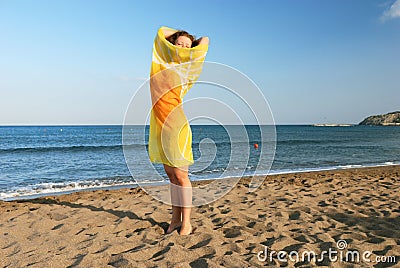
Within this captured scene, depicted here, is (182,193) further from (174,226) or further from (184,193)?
(174,226)

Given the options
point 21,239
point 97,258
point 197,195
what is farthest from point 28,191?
point 97,258

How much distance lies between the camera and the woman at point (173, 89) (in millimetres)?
3244

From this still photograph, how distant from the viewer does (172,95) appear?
3334 millimetres

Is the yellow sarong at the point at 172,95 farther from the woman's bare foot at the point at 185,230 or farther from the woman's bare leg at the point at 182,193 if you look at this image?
the woman's bare foot at the point at 185,230

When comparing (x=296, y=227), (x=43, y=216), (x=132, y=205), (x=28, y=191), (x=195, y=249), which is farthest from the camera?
(x=28, y=191)

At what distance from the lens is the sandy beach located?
2.91 m

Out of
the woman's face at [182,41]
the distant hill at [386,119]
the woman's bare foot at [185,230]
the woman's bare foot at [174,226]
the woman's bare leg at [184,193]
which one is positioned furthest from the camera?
the distant hill at [386,119]

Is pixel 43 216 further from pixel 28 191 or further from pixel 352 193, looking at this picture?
pixel 352 193

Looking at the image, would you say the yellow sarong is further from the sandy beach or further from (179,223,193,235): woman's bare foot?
the sandy beach

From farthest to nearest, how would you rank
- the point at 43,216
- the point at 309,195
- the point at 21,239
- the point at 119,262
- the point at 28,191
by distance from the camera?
the point at 28,191, the point at 309,195, the point at 43,216, the point at 21,239, the point at 119,262

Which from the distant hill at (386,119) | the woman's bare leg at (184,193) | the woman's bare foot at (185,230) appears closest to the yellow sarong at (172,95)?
the woman's bare leg at (184,193)

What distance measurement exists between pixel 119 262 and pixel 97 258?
260 mm

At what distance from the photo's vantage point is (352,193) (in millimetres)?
6180

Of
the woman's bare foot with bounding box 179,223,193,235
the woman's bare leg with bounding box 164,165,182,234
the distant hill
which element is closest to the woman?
the woman's bare leg with bounding box 164,165,182,234
